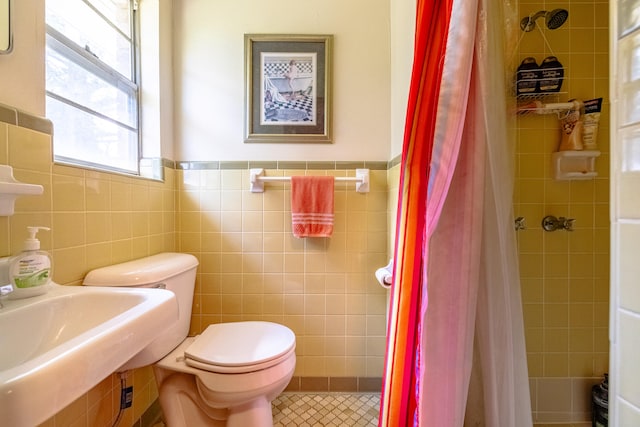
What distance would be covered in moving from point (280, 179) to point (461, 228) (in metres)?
0.94

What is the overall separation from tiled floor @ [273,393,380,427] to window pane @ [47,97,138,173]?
55.8 inches

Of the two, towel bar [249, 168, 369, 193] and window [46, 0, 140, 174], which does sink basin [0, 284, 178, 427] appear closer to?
window [46, 0, 140, 174]

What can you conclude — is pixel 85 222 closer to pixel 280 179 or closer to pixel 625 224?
pixel 280 179

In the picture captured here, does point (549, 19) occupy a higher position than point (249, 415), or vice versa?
point (549, 19)

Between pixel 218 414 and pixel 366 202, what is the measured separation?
1145 millimetres

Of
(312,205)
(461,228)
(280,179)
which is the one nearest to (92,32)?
(280,179)

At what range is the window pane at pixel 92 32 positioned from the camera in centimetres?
103

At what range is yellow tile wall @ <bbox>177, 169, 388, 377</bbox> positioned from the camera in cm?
152

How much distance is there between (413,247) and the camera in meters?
0.82

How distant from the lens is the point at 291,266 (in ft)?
5.00

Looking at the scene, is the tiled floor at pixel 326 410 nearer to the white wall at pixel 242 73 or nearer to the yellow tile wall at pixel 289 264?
the yellow tile wall at pixel 289 264

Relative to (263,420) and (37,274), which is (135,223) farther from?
(263,420)

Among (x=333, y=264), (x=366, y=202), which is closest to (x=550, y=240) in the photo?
(x=366, y=202)

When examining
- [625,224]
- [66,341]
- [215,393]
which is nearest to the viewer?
[625,224]
